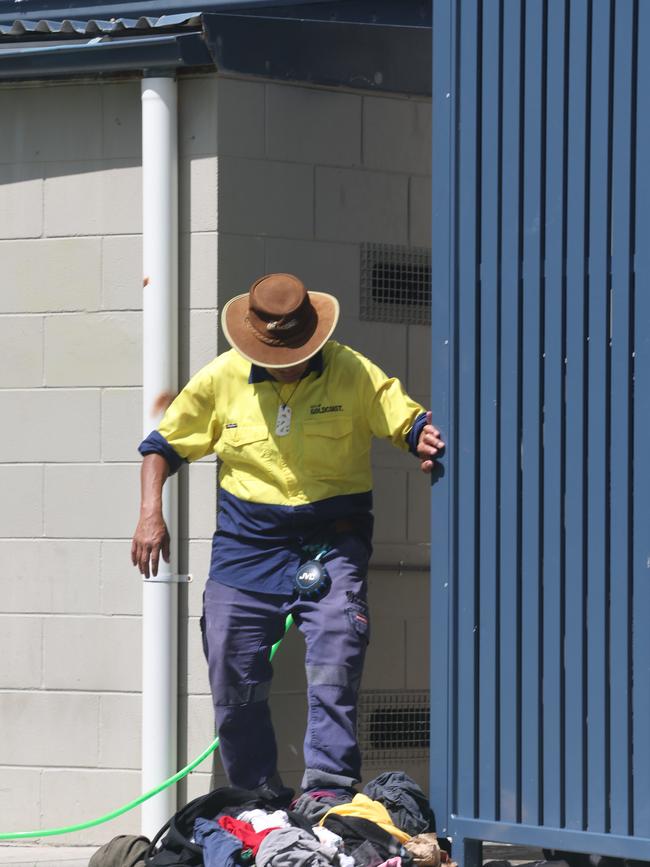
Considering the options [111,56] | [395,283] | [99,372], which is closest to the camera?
[111,56]

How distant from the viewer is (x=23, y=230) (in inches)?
243

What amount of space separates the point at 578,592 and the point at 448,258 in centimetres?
119

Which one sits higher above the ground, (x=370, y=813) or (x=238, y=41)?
(x=238, y=41)

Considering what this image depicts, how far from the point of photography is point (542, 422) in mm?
4867

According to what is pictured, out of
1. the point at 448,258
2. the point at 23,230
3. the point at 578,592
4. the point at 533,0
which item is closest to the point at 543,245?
the point at 448,258

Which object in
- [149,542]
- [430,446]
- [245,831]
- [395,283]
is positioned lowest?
[245,831]

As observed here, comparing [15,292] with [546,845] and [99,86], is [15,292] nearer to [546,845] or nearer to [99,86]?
[99,86]

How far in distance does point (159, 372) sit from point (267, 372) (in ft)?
2.41

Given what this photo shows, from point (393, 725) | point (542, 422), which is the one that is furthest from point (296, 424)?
point (393, 725)

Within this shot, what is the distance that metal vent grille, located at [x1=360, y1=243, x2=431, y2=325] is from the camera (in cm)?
639

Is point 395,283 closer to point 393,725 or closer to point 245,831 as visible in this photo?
point 393,725

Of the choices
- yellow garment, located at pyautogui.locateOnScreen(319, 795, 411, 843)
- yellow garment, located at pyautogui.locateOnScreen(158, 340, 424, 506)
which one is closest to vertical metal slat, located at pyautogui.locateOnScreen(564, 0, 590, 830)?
yellow garment, located at pyautogui.locateOnScreen(319, 795, 411, 843)

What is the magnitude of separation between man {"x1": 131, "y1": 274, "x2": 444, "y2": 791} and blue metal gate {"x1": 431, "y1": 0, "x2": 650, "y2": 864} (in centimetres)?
39

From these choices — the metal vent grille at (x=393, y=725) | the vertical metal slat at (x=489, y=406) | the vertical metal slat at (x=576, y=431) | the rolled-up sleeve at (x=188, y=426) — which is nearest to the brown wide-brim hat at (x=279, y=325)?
the rolled-up sleeve at (x=188, y=426)
